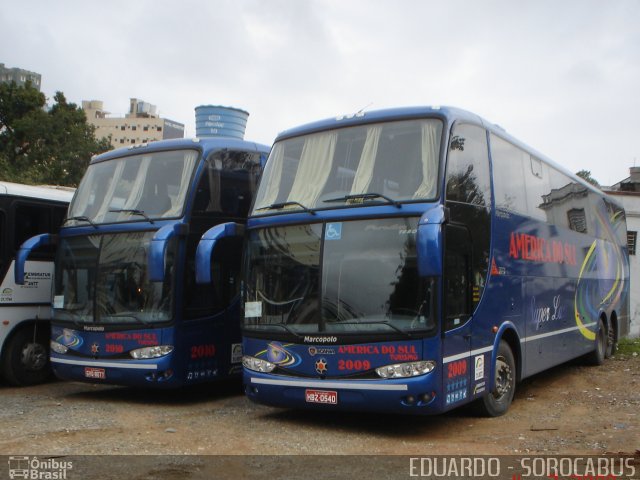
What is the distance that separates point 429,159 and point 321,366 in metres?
2.61

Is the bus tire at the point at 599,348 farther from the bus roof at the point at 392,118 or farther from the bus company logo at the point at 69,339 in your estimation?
the bus company logo at the point at 69,339

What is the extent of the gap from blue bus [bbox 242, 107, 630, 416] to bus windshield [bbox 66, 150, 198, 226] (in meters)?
1.69

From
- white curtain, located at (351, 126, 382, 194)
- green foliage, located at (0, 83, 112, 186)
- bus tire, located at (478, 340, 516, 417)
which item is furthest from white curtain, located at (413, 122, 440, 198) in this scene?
green foliage, located at (0, 83, 112, 186)

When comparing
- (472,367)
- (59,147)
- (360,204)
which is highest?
(59,147)

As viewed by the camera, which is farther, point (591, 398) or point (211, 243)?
point (591, 398)

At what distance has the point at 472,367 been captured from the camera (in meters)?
8.76

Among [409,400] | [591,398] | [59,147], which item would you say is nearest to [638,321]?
[591,398]

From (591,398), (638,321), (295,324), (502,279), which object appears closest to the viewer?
(295,324)

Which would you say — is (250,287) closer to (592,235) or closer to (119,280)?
(119,280)

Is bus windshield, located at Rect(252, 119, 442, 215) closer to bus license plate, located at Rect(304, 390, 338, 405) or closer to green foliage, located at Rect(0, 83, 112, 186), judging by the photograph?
bus license plate, located at Rect(304, 390, 338, 405)

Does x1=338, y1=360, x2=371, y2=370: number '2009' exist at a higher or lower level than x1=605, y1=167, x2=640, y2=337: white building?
lower

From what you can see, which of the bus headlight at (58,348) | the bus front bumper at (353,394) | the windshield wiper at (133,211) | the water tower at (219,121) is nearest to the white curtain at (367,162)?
the bus front bumper at (353,394)

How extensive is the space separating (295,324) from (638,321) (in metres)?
22.9

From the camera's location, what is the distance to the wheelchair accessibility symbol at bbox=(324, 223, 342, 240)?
8352 millimetres
